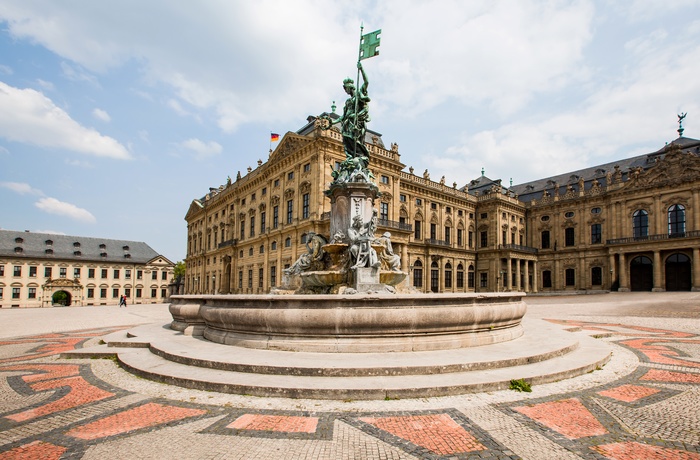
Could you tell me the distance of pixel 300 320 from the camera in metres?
7.23

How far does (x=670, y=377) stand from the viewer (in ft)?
22.4

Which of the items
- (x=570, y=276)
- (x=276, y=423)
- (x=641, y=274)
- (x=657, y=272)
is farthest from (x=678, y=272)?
(x=276, y=423)

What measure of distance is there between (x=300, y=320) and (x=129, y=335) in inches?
257

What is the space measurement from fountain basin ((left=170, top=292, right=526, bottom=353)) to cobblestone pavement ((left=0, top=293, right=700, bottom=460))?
1951 mm

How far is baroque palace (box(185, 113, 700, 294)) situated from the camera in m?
44.1

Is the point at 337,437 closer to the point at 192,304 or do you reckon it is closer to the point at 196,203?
the point at 192,304

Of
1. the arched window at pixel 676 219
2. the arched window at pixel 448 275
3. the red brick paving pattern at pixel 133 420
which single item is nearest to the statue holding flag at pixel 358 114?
the red brick paving pattern at pixel 133 420

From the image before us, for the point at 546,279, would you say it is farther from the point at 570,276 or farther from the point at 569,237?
the point at 569,237

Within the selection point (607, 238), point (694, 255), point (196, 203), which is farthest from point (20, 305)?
point (694, 255)

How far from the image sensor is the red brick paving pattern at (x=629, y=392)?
18.3 feet

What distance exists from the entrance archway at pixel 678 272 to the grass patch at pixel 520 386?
5602cm

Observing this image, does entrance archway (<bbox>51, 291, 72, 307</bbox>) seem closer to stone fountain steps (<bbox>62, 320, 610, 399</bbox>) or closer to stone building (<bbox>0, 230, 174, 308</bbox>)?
stone building (<bbox>0, 230, 174, 308</bbox>)

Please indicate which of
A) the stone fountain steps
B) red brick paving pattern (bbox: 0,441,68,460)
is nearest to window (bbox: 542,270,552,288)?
the stone fountain steps

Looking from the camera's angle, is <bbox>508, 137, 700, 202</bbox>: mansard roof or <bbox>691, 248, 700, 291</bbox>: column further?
<bbox>508, 137, 700, 202</bbox>: mansard roof
